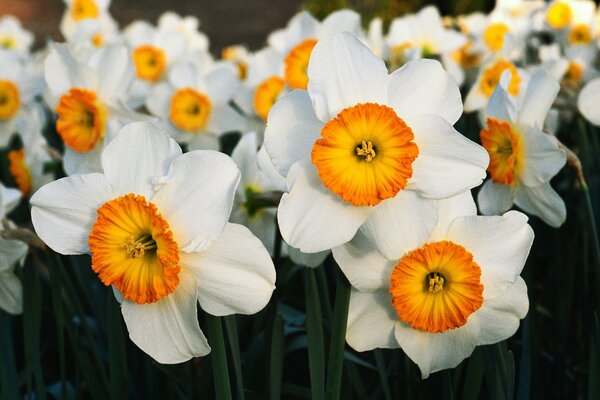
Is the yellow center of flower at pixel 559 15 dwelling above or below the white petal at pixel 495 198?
below

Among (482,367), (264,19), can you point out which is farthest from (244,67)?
(264,19)

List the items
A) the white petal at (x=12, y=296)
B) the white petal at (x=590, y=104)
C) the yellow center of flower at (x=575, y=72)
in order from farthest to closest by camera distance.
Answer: the yellow center of flower at (x=575, y=72), the white petal at (x=590, y=104), the white petal at (x=12, y=296)

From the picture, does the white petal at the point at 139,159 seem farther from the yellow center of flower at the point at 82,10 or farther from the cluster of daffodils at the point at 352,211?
the yellow center of flower at the point at 82,10

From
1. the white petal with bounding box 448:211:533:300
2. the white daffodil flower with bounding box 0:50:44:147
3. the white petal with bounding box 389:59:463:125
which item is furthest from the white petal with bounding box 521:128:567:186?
the white daffodil flower with bounding box 0:50:44:147

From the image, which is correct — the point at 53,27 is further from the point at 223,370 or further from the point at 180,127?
the point at 223,370

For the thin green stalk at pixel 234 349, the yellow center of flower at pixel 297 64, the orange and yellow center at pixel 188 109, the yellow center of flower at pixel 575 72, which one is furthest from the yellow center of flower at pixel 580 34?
the thin green stalk at pixel 234 349

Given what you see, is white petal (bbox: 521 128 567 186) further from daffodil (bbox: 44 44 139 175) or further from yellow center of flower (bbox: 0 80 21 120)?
yellow center of flower (bbox: 0 80 21 120)
